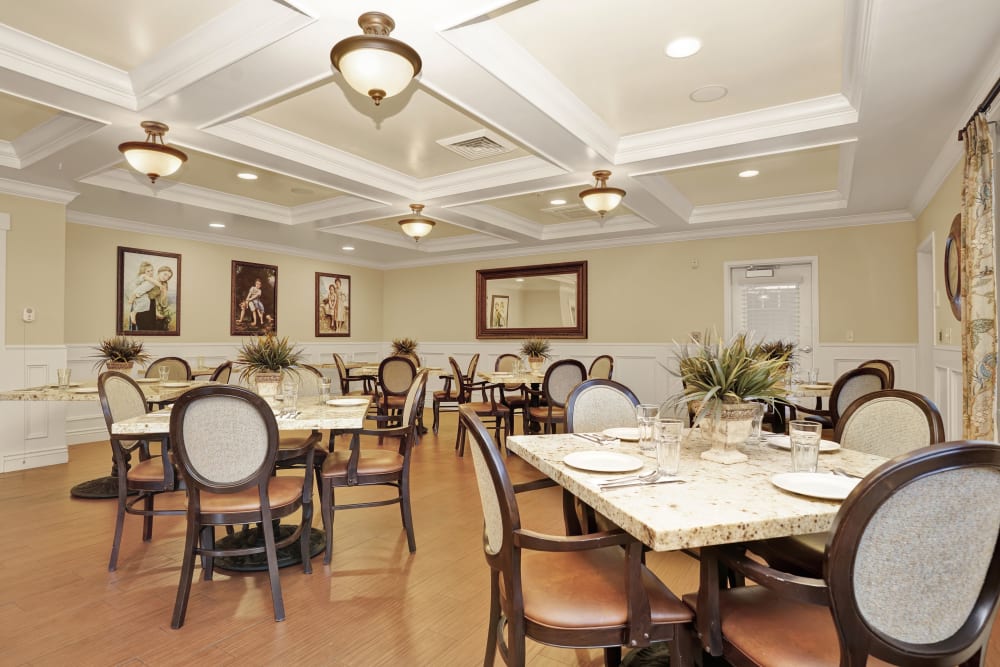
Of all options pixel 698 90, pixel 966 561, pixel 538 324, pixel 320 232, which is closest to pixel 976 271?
pixel 698 90

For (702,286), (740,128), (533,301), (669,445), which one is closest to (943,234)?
(740,128)

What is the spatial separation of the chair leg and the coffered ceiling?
229 centimetres

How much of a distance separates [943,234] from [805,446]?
4.22m

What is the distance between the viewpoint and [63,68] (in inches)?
120

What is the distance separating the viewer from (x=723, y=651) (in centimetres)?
131

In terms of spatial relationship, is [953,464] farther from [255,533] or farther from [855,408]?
[255,533]

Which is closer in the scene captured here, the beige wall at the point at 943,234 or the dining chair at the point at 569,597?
the dining chair at the point at 569,597

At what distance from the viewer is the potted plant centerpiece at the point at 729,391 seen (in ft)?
6.06

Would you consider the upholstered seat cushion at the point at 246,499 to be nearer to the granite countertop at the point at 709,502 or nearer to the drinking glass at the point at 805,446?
the granite countertop at the point at 709,502

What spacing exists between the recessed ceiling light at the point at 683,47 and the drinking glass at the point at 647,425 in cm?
221

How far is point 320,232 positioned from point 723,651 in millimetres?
7099

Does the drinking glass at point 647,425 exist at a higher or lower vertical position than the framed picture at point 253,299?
lower

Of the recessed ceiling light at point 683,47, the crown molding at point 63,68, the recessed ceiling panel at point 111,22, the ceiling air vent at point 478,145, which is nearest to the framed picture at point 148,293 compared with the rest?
the crown molding at point 63,68

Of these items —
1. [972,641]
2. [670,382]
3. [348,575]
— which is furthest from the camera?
[670,382]
